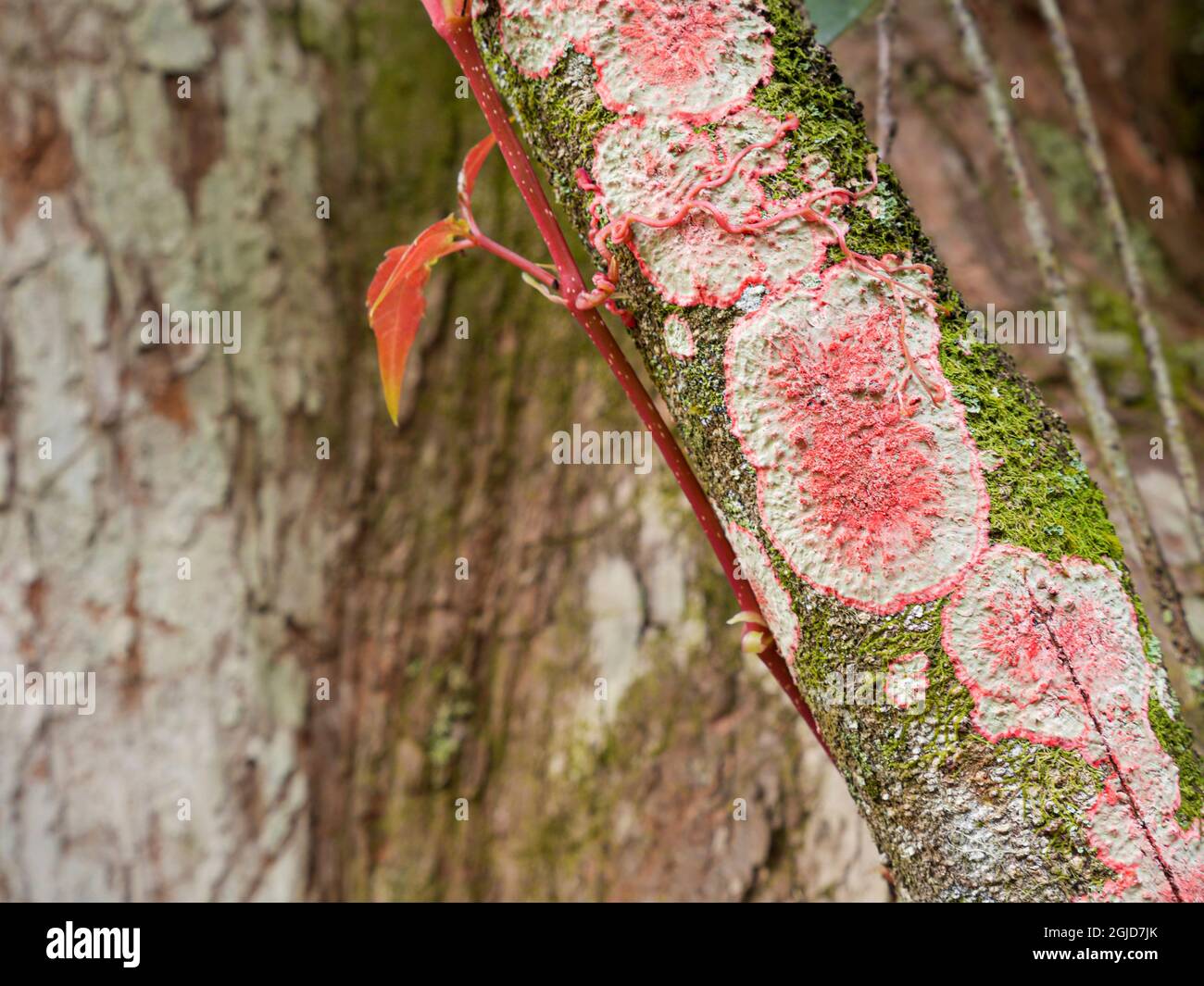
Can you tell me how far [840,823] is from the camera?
1009 millimetres

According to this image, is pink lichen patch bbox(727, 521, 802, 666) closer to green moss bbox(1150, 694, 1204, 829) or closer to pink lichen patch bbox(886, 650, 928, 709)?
pink lichen patch bbox(886, 650, 928, 709)

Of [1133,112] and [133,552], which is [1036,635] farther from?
[1133,112]

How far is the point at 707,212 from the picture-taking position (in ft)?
1.54

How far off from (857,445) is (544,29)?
0.29 metres

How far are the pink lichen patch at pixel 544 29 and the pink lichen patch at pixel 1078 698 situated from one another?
359mm

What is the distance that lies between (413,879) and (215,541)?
1.71 ft

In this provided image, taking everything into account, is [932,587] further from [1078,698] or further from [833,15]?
[833,15]

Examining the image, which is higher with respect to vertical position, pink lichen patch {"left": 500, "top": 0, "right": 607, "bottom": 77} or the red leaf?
pink lichen patch {"left": 500, "top": 0, "right": 607, "bottom": 77}

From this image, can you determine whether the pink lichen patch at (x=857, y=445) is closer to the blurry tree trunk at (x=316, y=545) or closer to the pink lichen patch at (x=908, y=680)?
the pink lichen patch at (x=908, y=680)

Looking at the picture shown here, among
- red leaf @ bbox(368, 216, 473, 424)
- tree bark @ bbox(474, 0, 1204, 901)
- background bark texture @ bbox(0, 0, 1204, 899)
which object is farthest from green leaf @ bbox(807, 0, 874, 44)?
background bark texture @ bbox(0, 0, 1204, 899)

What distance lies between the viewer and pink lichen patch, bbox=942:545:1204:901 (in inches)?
17.1

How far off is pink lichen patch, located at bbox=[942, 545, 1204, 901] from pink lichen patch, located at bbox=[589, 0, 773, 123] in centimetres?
29
